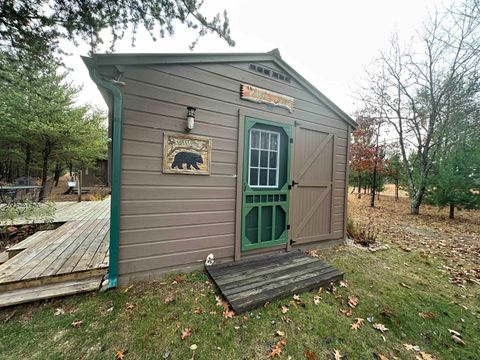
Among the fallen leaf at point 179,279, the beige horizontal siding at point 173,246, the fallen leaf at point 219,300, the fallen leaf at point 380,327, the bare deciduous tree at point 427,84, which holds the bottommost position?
the fallen leaf at point 380,327

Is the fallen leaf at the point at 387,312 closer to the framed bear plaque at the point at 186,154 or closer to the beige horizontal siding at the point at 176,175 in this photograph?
the beige horizontal siding at the point at 176,175

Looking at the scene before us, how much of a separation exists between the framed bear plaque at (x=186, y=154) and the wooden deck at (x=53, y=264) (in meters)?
1.72

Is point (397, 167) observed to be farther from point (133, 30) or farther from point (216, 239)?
point (133, 30)

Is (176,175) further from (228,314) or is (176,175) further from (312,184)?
(312,184)

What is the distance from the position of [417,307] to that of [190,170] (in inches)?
140

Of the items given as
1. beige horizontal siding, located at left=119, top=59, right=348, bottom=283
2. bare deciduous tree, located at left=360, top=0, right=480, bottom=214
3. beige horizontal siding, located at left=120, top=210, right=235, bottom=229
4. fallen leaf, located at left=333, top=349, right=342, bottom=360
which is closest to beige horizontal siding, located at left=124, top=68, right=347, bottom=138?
beige horizontal siding, located at left=119, top=59, right=348, bottom=283

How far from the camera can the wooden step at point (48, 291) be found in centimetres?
213

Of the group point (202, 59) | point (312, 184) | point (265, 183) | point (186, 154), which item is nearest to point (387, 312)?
point (312, 184)

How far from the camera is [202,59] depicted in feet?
9.42

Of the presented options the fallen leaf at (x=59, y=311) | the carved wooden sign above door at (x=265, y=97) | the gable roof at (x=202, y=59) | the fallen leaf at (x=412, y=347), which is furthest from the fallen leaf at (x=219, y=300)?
the gable roof at (x=202, y=59)

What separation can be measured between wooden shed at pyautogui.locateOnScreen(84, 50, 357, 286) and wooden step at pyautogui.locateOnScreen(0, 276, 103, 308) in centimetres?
28

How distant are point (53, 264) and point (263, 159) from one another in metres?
3.54

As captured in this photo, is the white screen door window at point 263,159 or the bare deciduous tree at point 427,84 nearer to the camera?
the white screen door window at point 263,159

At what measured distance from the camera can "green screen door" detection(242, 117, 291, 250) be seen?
3350 millimetres
